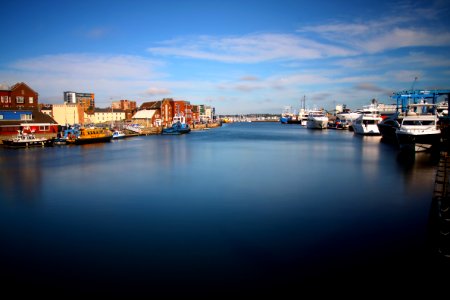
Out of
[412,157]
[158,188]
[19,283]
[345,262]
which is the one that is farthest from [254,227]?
[412,157]

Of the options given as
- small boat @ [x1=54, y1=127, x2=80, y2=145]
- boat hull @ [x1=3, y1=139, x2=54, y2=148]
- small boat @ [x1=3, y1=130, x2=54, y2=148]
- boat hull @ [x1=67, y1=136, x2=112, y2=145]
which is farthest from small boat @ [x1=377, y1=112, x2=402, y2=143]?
small boat @ [x1=3, y1=130, x2=54, y2=148]

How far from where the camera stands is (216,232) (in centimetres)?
1116

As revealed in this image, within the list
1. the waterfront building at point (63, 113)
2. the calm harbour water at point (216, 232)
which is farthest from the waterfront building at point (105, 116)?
the calm harbour water at point (216, 232)

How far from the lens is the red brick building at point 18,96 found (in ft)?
179

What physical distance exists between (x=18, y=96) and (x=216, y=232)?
57.5 m

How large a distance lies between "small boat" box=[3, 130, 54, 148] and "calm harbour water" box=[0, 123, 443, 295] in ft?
70.1

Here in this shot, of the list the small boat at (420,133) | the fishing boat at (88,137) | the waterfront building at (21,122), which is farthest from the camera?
the fishing boat at (88,137)

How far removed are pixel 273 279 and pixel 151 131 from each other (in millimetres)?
71729

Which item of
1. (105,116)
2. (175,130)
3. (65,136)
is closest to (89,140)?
(65,136)

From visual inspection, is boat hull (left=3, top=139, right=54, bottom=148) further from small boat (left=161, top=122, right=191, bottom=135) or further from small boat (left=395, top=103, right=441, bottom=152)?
small boat (left=395, top=103, right=441, bottom=152)

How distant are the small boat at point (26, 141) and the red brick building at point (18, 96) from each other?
12.8m

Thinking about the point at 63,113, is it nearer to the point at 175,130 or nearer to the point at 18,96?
the point at 18,96

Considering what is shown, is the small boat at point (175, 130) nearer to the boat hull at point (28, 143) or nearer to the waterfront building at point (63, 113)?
the waterfront building at point (63, 113)

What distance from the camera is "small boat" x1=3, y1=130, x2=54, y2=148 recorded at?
134 ft
